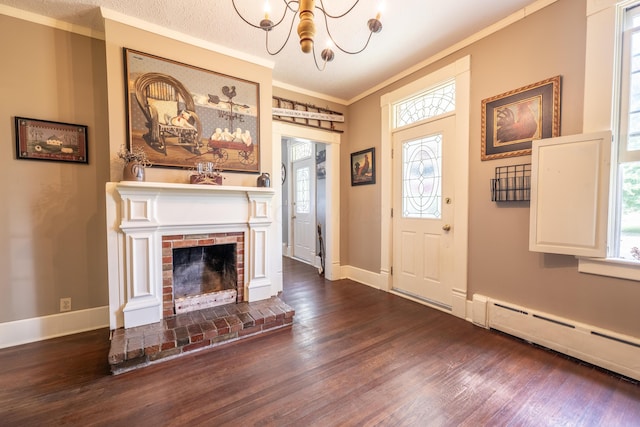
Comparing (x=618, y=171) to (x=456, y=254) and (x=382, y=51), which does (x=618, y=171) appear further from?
(x=382, y=51)

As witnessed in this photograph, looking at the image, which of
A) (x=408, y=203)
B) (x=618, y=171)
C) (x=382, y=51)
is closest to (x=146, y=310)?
(x=408, y=203)

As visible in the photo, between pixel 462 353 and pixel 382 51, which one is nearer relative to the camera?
pixel 462 353

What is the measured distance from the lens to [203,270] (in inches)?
110

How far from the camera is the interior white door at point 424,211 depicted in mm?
2830

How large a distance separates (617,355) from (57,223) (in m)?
4.43

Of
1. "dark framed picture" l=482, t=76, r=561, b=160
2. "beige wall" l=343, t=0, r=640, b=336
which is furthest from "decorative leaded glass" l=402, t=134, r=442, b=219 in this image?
"dark framed picture" l=482, t=76, r=561, b=160

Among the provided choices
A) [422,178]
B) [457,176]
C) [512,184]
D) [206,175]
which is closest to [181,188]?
[206,175]

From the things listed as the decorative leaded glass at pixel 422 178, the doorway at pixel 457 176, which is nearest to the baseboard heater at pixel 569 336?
the doorway at pixel 457 176

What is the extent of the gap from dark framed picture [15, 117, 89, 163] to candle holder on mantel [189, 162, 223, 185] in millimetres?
955

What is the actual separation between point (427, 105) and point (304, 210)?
3.09 meters

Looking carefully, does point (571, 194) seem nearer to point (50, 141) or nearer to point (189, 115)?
point (189, 115)

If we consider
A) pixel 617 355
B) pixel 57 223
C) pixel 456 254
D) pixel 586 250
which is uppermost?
pixel 57 223

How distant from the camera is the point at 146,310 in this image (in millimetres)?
2264

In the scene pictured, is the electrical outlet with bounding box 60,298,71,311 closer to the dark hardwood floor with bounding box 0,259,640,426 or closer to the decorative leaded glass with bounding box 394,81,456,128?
the dark hardwood floor with bounding box 0,259,640,426
